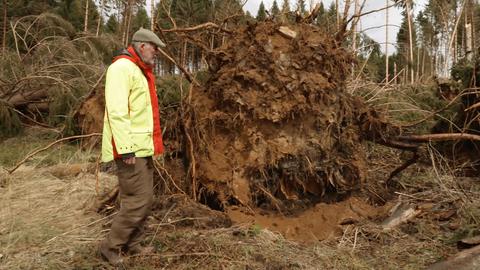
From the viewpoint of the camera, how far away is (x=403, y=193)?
4.93 metres

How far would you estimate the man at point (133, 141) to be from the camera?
3.05 metres

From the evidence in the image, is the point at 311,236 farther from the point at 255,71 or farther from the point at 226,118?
the point at 255,71

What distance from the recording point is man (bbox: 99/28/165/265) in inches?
120

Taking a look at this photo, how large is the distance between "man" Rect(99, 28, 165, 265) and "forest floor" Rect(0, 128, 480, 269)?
24 cm

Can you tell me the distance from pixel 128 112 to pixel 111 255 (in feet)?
3.57

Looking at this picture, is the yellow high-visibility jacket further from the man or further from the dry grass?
the dry grass

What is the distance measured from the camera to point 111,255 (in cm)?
320

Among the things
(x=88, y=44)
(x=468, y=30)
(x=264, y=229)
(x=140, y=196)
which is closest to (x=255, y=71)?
(x=264, y=229)

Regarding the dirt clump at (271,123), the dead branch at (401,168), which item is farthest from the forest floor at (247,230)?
the dirt clump at (271,123)

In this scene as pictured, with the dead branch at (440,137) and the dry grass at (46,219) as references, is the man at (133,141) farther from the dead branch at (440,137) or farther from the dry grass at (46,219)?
the dead branch at (440,137)

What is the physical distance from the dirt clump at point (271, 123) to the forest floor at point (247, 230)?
27cm

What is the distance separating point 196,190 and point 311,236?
1276mm

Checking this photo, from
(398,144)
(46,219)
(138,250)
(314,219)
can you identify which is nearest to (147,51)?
(138,250)

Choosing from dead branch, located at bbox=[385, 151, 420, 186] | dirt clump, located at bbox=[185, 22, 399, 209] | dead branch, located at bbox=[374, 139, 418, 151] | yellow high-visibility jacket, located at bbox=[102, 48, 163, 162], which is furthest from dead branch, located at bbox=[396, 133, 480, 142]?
yellow high-visibility jacket, located at bbox=[102, 48, 163, 162]
